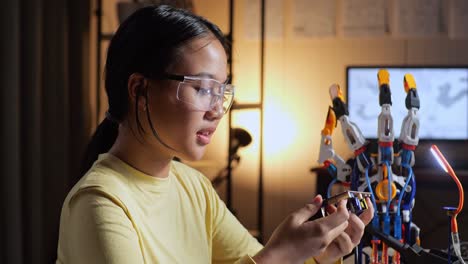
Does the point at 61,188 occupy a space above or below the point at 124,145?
below

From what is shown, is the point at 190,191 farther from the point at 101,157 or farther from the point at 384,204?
the point at 384,204

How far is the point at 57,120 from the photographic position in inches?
113

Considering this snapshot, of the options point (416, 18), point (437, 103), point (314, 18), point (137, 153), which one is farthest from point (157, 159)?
point (416, 18)

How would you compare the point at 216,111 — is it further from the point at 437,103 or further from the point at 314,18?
the point at 314,18

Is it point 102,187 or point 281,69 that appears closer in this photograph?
point 102,187

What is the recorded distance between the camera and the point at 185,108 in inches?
34.5

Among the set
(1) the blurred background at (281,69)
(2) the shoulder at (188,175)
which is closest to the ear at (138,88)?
(2) the shoulder at (188,175)

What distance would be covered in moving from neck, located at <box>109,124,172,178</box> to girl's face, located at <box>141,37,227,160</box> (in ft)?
0.11

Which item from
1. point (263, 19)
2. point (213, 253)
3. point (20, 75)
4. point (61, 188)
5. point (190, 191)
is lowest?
point (61, 188)

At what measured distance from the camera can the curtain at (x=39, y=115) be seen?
2305mm

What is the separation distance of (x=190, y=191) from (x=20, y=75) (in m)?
1.62

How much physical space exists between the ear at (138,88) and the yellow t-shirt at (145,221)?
96mm

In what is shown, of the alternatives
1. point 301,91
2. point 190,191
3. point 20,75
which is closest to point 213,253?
point 190,191

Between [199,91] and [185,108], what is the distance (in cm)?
3
